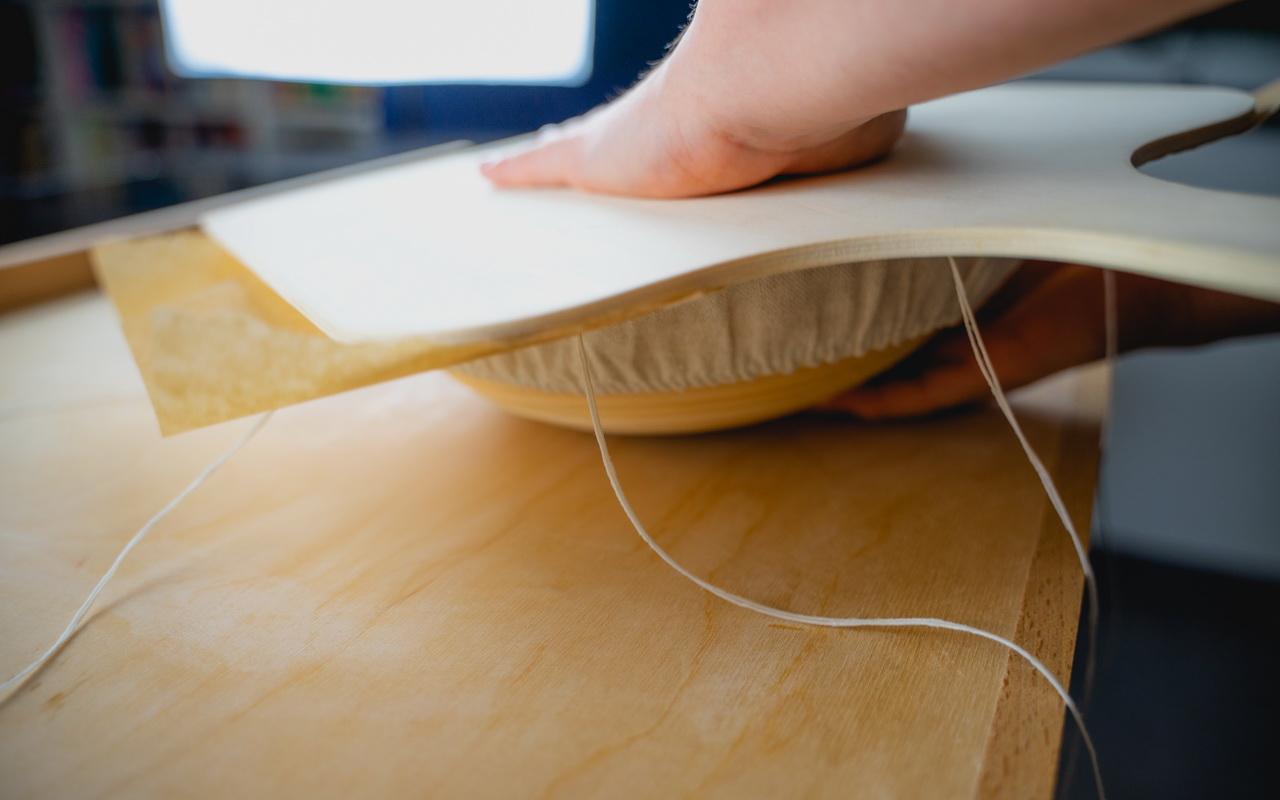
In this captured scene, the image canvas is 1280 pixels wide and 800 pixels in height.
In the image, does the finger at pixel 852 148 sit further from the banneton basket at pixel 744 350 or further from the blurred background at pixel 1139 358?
the blurred background at pixel 1139 358

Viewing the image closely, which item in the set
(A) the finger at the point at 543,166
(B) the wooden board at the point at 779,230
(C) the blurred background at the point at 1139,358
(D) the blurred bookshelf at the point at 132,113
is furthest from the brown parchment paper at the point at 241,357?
(D) the blurred bookshelf at the point at 132,113

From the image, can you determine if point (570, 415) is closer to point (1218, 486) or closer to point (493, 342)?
point (493, 342)

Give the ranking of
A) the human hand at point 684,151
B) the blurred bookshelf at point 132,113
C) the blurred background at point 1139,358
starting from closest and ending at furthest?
the human hand at point 684,151 < the blurred background at point 1139,358 < the blurred bookshelf at point 132,113

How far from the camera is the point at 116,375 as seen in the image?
519mm

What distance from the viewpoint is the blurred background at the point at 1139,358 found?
721 mm

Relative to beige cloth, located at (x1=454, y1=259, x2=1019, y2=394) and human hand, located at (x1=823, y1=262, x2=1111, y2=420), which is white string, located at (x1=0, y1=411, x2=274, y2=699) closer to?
beige cloth, located at (x1=454, y1=259, x2=1019, y2=394)

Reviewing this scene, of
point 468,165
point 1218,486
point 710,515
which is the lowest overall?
point 1218,486

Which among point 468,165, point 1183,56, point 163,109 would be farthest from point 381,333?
point 163,109

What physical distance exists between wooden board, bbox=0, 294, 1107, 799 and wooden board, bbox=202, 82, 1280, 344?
10 centimetres

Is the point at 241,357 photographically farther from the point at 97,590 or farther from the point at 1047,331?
the point at 1047,331

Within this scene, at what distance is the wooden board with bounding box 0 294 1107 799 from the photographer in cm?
23

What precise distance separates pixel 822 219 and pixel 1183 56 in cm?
72

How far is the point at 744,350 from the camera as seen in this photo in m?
0.34

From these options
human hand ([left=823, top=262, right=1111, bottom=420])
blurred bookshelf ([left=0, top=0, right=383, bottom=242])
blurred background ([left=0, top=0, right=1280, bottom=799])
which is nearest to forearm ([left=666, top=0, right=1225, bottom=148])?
human hand ([left=823, top=262, right=1111, bottom=420])
